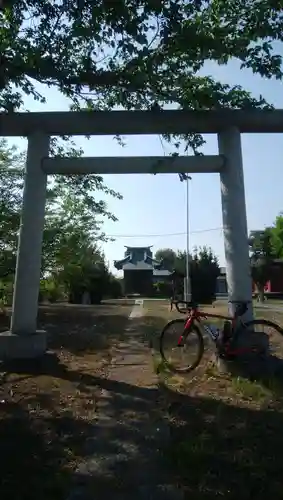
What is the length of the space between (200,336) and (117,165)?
2.90 m

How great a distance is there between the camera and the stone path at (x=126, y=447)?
3.51m

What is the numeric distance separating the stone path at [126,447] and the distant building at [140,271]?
140ft

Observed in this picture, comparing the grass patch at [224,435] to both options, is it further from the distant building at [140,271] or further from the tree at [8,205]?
the distant building at [140,271]

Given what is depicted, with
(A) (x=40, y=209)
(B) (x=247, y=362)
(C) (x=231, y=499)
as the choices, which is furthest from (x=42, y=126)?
(C) (x=231, y=499)

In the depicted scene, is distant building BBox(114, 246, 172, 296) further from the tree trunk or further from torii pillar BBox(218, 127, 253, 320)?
the tree trunk

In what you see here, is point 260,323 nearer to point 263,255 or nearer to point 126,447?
point 126,447

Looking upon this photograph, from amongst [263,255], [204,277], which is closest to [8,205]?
[204,277]

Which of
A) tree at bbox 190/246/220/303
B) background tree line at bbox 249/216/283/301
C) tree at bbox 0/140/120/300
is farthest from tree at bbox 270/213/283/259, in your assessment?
tree at bbox 0/140/120/300

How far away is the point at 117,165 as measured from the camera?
26.9 ft

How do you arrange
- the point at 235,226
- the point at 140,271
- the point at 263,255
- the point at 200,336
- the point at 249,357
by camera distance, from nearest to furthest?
1. the point at 249,357
2. the point at 200,336
3. the point at 235,226
4. the point at 263,255
5. the point at 140,271

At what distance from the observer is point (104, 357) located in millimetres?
8883

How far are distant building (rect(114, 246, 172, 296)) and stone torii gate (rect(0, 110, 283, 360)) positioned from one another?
41.0 meters

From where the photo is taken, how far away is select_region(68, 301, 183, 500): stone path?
351cm

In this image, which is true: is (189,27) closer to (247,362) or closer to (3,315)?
(247,362)
